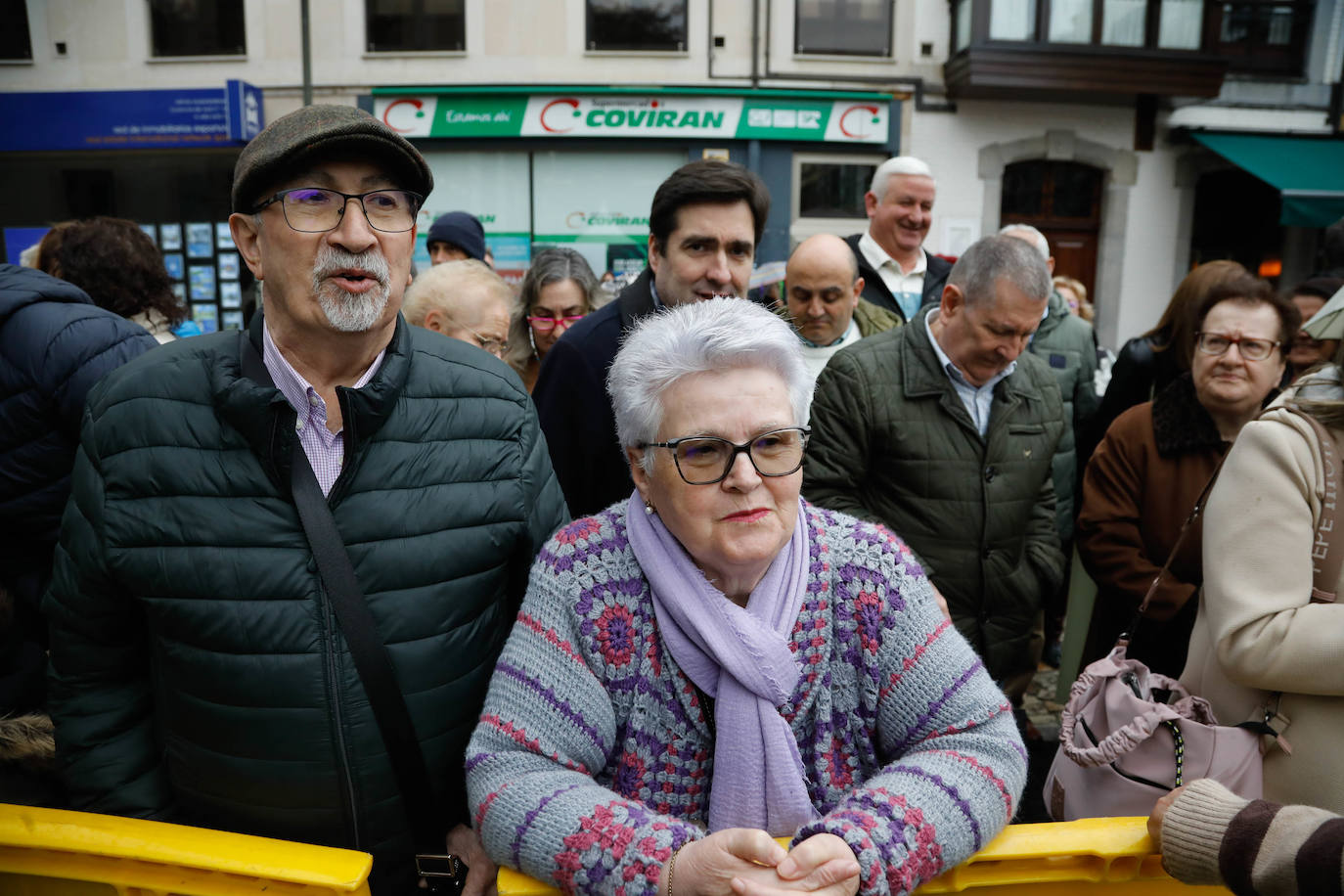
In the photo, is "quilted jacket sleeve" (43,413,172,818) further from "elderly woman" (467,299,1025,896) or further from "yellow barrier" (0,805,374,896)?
"elderly woman" (467,299,1025,896)

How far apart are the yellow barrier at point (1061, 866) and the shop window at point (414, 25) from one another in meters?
13.2

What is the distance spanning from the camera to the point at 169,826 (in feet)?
4.71

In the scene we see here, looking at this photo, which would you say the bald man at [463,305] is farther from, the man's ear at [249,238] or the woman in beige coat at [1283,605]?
the woman in beige coat at [1283,605]

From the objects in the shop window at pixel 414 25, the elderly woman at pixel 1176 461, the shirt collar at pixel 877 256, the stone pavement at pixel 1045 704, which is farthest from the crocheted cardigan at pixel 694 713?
the shop window at pixel 414 25

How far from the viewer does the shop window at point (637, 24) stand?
1236 centimetres

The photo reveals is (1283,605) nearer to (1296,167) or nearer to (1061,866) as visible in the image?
(1061,866)

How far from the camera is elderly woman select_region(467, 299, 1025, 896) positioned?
1460 millimetres

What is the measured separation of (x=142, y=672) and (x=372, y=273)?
97cm

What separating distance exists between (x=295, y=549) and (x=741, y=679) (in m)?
0.86

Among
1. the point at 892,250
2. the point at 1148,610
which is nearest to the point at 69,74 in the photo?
the point at 892,250

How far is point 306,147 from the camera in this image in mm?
1587

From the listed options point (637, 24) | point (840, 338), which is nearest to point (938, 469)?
point (840, 338)

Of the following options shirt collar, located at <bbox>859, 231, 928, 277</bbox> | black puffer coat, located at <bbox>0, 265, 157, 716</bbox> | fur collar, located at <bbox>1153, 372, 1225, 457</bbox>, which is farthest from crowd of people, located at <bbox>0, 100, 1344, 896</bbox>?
shirt collar, located at <bbox>859, 231, 928, 277</bbox>

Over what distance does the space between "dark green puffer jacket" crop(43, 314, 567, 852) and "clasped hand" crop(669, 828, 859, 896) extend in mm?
659
